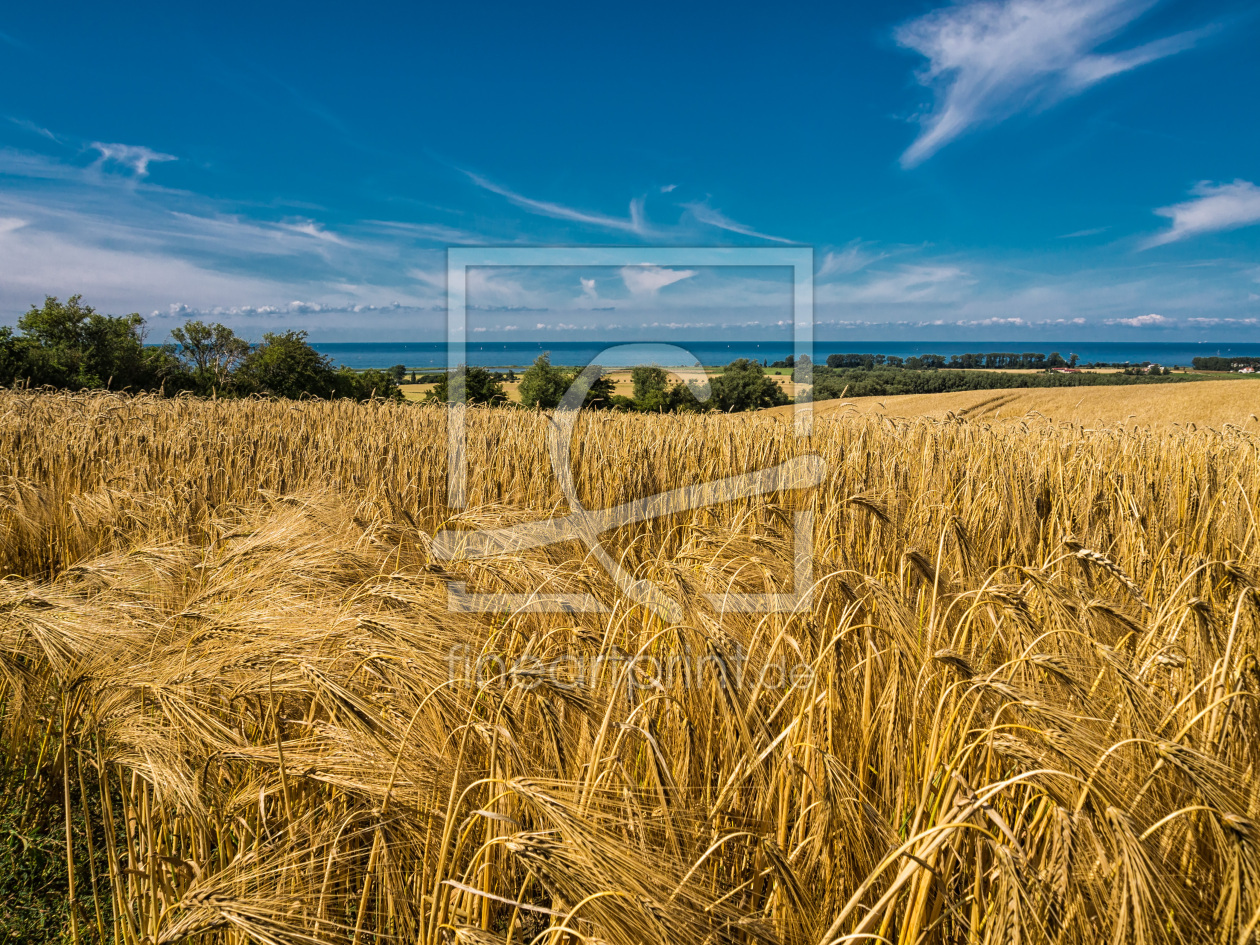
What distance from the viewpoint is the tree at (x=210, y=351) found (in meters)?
21.1

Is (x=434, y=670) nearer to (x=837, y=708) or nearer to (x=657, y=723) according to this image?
(x=657, y=723)

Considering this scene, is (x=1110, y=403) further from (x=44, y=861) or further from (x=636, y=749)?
(x=44, y=861)

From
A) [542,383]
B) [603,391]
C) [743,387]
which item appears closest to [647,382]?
[603,391]

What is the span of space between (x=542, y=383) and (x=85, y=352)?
1437 centimetres

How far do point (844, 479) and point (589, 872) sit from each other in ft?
11.2

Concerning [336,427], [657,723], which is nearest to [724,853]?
A: [657,723]

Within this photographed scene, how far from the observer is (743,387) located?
17.9 m

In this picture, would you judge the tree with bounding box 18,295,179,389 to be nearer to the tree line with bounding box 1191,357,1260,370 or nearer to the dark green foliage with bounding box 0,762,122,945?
the dark green foliage with bounding box 0,762,122,945

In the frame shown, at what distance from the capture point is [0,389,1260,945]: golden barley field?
0.81 m

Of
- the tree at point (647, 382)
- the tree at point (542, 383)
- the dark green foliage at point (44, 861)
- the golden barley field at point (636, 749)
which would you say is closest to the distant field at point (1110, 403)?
the tree at point (647, 382)

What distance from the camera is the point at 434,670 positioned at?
1295 millimetres

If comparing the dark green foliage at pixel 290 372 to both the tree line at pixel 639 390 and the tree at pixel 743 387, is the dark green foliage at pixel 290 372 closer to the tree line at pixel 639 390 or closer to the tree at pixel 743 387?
the tree line at pixel 639 390

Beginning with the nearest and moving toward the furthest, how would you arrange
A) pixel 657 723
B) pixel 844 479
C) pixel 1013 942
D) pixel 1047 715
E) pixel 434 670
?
pixel 1013 942 → pixel 1047 715 → pixel 434 670 → pixel 657 723 → pixel 844 479

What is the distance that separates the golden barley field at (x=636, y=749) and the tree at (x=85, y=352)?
2073 cm
